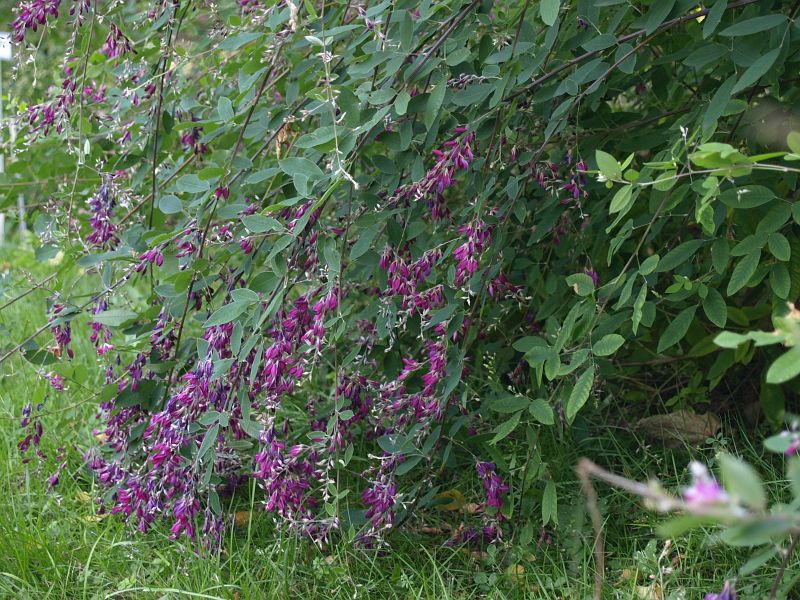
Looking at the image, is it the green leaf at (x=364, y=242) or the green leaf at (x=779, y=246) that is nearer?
the green leaf at (x=779, y=246)

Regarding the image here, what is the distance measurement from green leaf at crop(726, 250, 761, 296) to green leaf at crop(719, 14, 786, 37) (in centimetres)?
45

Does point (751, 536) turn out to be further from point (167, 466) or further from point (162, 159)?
point (162, 159)

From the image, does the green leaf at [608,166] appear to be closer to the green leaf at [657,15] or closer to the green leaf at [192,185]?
the green leaf at [657,15]

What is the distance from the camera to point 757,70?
1779 millimetres

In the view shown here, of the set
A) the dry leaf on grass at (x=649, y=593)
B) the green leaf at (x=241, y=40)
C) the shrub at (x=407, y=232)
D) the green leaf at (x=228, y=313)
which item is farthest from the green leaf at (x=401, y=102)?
the dry leaf on grass at (x=649, y=593)

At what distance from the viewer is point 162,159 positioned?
9.10 feet

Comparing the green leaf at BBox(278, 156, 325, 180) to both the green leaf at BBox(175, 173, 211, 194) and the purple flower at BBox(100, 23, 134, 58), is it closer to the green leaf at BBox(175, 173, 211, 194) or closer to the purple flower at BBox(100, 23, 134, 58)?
the green leaf at BBox(175, 173, 211, 194)

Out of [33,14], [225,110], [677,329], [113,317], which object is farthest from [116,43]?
[677,329]

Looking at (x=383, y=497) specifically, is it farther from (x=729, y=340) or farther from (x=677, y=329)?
(x=729, y=340)

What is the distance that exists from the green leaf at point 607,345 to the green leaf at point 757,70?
0.54 metres

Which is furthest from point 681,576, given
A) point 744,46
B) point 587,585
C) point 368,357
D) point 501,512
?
point 744,46

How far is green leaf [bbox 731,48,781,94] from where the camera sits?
176 centimetres

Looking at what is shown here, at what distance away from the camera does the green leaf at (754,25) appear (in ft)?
6.05

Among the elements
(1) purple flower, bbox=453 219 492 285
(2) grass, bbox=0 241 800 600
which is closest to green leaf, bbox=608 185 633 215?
(1) purple flower, bbox=453 219 492 285
